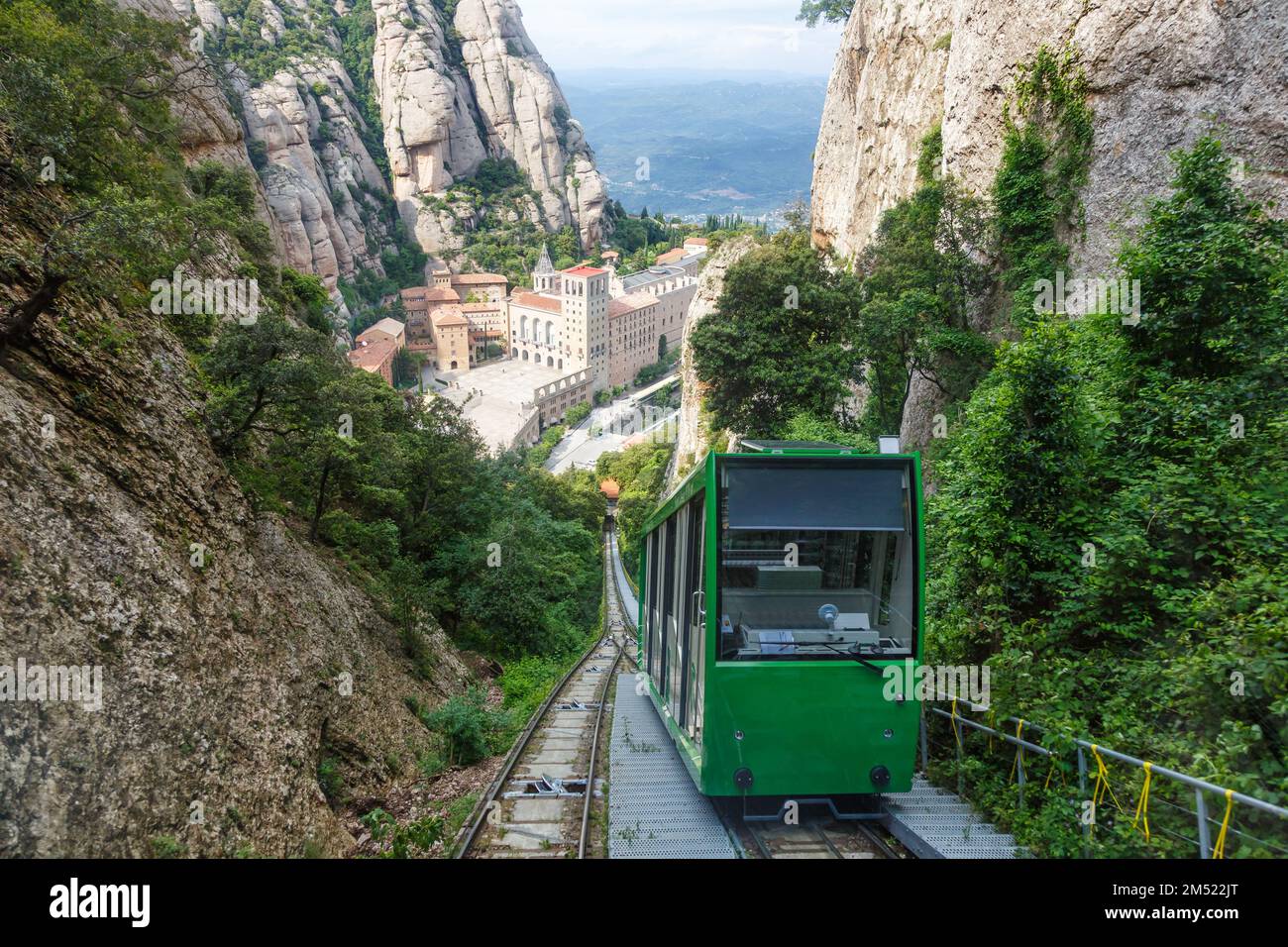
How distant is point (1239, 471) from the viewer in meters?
Result: 6.86

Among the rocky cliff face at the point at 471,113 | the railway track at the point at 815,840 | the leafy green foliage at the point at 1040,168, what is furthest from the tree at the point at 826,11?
the rocky cliff face at the point at 471,113

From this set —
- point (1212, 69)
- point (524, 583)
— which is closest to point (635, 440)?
point (524, 583)

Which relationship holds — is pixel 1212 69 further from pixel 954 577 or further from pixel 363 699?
pixel 363 699

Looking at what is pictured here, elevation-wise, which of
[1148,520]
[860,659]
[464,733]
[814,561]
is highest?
[1148,520]

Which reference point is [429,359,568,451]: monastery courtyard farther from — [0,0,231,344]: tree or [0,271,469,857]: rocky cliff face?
[0,271,469,857]: rocky cliff face

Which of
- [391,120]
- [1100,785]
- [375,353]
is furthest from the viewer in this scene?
[391,120]

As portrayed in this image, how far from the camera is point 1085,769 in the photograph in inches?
217

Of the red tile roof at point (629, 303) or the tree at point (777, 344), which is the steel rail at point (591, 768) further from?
the red tile roof at point (629, 303)

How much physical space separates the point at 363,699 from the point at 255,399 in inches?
199

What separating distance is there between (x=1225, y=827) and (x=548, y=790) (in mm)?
6833

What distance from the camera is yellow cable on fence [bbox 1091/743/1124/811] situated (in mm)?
5234

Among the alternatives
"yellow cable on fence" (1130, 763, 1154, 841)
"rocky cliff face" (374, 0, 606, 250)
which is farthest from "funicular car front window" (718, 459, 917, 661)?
"rocky cliff face" (374, 0, 606, 250)

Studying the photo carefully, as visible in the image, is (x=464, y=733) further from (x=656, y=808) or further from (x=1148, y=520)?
(x=1148, y=520)

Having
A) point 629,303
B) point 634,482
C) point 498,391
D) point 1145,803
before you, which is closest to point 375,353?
point 498,391
